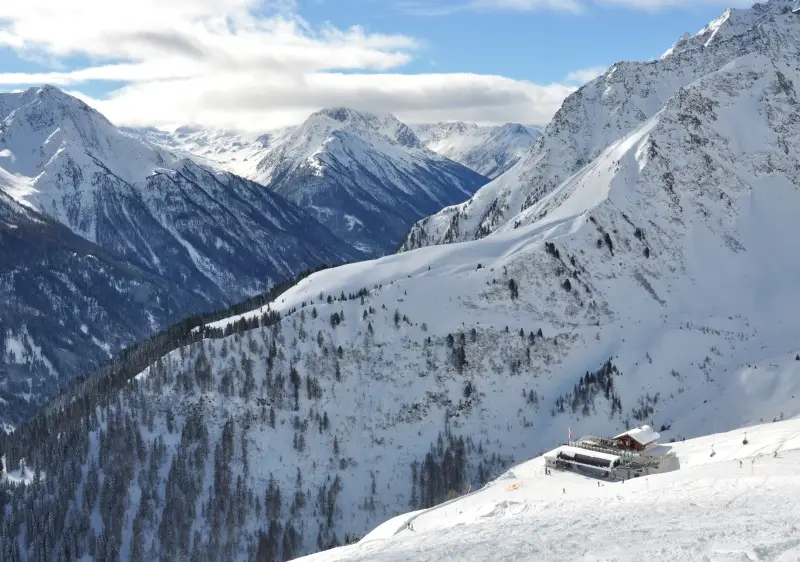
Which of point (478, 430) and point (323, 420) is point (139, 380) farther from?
point (478, 430)

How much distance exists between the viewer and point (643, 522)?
5525 cm

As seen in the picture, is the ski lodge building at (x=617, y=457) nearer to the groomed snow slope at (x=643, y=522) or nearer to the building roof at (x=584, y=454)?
the building roof at (x=584, y=454)

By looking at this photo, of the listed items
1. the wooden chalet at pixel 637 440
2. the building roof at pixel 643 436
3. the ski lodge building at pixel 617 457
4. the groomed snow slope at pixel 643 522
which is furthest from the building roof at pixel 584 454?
the groomed snow slope at pixel 643 522

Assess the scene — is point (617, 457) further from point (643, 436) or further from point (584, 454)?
point (643, 436)

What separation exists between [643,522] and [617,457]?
2138 inches

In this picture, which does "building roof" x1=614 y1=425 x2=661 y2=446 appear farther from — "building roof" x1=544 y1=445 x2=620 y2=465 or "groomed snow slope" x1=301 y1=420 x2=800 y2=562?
"groomed snow slope" x1=301 y1=420 x2=800 y2=562

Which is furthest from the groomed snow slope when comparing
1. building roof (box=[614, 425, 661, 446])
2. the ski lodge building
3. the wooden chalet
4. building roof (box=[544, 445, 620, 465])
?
building roof (box=[614, 425, 661, 446])

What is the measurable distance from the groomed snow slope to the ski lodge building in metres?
12.3

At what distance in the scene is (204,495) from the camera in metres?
170

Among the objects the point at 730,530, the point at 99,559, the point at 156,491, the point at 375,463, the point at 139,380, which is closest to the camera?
the point at 730,530

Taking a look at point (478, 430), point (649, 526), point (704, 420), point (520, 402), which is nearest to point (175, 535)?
point (478, 430)

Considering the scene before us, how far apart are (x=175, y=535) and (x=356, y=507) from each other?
125 ft

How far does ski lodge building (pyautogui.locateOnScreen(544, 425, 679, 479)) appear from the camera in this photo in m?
105

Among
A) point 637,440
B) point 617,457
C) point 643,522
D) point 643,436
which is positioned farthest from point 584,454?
point 643,522
